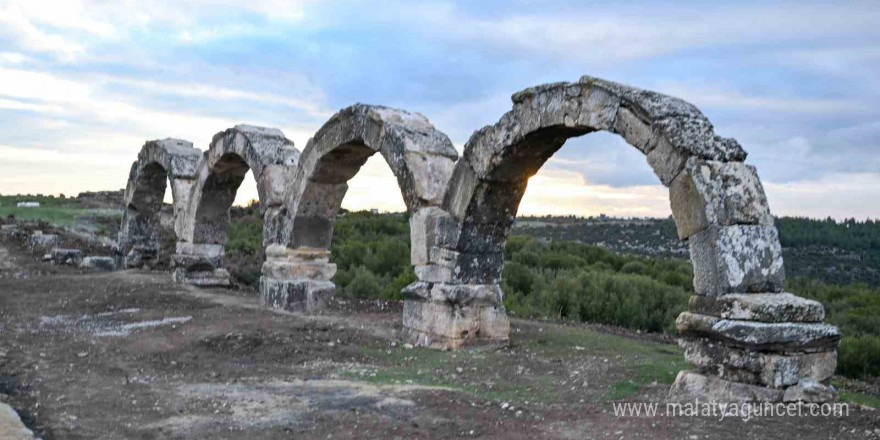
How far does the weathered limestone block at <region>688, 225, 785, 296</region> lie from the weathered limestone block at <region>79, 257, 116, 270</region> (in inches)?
576

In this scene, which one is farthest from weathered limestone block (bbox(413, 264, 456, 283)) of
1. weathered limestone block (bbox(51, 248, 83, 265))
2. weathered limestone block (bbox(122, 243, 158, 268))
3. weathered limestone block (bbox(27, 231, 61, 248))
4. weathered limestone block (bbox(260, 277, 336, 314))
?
weathered limestone block (bbox(27, 231, 61, 248))

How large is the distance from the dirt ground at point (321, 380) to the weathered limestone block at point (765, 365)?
1.21 ft

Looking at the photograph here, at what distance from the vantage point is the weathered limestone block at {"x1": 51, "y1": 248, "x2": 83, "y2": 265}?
59.0 feet

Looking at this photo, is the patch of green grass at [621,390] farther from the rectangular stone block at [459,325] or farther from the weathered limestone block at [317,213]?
the weathered limestone block at [317,213]

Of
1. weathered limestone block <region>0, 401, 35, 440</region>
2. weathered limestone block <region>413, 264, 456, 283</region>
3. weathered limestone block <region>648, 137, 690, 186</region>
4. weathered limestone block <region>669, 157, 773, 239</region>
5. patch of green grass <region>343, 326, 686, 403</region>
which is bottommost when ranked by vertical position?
weathered limestone block <region>0, 401, 35, 440</region>

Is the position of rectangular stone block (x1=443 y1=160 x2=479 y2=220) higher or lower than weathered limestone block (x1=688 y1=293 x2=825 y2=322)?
higher

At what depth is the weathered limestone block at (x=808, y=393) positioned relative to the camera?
17.7 ft

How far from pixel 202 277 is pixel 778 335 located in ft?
36.8

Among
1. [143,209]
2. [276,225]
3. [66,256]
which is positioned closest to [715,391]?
[276,225]

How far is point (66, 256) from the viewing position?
18.1 meters

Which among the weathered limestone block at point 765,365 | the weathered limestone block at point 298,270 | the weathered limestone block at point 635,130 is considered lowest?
the weathered limestone block at point 765,365

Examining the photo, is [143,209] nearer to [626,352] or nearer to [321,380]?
[321,380]

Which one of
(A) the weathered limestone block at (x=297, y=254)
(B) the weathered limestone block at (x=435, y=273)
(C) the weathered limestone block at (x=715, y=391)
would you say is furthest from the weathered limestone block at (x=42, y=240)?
(C) the weathered limestone block at (x=715, y=391)

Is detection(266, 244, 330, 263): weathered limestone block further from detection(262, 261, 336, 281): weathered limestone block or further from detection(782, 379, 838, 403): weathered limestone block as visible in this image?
detection(782, 379, 838, 403): weathered limestone block
